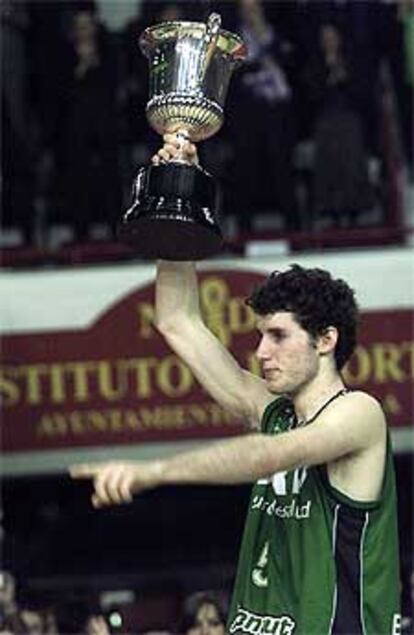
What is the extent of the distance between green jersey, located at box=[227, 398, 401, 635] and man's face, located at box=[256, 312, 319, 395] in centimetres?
24

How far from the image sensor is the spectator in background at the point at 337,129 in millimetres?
11562

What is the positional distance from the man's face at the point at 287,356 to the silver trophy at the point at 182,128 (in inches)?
19.2

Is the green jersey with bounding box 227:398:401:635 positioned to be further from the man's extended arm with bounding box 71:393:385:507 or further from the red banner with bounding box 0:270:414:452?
the red banner with bounding box 0:270:414:452

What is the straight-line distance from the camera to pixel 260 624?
4.74 meters

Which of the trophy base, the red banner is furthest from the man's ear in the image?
the red banner

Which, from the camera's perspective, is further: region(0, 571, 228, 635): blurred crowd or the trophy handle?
region(0, 571, 228, 635): blurred crowd

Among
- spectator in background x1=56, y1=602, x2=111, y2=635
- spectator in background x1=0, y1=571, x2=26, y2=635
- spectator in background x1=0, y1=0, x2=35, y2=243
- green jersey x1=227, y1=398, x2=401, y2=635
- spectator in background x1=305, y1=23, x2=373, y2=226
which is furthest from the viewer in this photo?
spectator in background x1=0, y1=0, x2=35, y2=243

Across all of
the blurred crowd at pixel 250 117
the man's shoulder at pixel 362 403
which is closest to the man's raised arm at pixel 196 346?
the man's shoulder at pixel 362 403

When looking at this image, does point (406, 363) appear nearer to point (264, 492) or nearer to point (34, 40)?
point (34, 40)

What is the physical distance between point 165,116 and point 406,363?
6.92 m

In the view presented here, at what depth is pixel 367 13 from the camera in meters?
11.9

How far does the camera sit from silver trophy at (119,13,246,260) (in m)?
5.05

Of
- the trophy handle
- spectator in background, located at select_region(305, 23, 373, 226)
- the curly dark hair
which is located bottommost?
the curly dark hair

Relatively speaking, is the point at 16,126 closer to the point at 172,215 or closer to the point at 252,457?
the point at 172,215
